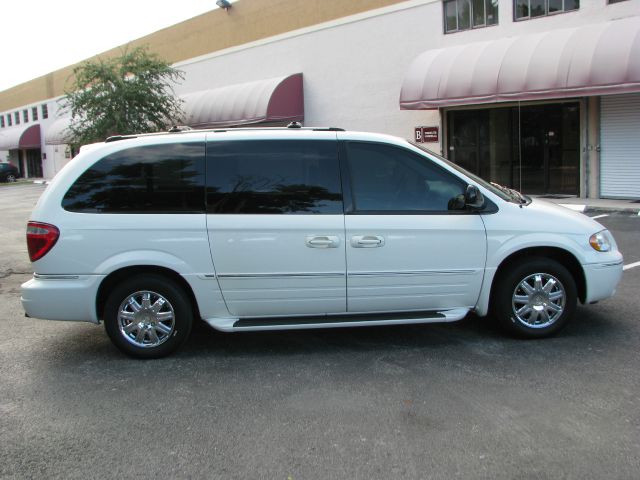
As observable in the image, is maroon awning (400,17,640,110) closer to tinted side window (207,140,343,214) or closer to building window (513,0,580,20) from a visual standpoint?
building window (513,0,580,20)

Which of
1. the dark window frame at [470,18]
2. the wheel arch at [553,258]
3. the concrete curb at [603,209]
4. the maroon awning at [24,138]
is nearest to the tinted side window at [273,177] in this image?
the wheel arch at [553,258]

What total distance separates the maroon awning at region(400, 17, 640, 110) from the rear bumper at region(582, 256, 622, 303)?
9.97 m

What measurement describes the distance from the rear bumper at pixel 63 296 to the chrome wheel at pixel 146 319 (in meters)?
0.27

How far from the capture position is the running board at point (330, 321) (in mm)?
4977

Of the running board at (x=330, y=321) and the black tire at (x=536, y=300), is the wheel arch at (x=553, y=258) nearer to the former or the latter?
the black tire at (x=536, y=300)

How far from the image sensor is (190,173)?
Answer: 5.00 m

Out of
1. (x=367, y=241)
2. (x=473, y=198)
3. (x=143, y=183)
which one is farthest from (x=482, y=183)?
(x=143, y=183)

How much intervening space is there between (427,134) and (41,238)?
15.6m

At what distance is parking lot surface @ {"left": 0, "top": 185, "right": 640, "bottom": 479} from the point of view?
3.35 m

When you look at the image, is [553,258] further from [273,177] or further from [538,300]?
[273,177]

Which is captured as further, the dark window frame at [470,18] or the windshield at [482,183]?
the dark window frame at [470,18]

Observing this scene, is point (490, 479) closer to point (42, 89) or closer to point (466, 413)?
point (466, 413)

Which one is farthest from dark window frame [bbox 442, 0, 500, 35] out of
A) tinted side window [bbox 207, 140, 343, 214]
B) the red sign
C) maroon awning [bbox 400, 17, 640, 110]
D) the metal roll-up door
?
tinted side window [bbox 207, 140, 343, 214]

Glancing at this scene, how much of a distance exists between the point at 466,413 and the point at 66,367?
10.5 ft
